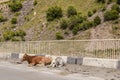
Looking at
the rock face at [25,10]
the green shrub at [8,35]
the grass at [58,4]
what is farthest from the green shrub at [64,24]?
the rock face at [25,10]

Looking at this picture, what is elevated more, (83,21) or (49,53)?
(83,21)

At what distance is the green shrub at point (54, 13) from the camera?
43.7 meters

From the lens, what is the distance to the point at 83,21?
38312 millimetres

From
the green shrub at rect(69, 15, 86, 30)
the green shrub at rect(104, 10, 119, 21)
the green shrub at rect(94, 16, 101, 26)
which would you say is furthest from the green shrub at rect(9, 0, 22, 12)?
the green shrub at rect(104, 10, 119, 21)

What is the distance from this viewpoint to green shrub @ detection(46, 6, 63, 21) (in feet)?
143

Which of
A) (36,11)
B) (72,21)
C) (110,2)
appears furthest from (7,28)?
(110,2)

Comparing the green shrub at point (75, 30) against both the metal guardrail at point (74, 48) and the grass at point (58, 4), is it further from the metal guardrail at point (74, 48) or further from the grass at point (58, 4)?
the metal guardrail at point (74, 48)

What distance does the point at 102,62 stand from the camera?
18.6 meters

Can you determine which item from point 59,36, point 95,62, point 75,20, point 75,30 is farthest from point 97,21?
point 95,62

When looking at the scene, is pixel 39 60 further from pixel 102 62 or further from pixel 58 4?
pixel 58 4

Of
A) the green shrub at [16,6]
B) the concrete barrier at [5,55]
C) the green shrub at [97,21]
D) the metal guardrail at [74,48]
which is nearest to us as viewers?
the metal guardrail at [74,48]

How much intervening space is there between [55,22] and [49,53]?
19356mm

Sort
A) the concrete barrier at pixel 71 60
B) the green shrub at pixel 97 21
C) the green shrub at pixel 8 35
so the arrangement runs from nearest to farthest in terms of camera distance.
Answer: the concrete barrier at pixel 71 60 < the green shrub at pixel 97 21 < the green shrub at pixel 8 35

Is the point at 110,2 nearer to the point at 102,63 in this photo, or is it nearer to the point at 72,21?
the point at 72,21
